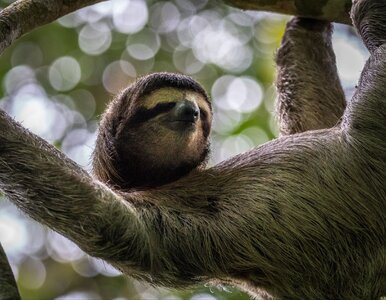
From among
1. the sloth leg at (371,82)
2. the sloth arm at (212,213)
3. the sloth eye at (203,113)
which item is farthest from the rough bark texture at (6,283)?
the sloth leg at (371,82)

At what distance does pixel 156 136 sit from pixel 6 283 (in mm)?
3352

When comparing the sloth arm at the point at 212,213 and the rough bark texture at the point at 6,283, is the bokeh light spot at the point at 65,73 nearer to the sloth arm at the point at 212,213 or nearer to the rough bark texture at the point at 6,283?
the sloth arm at the point at 212,213

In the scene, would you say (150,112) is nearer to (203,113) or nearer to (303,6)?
(203,113)

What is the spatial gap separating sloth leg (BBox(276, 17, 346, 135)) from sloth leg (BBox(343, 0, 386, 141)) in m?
1.89

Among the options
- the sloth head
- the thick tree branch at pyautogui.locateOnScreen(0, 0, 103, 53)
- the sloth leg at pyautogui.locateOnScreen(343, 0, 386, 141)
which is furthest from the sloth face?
the sloth leg at pyautogui.locateOnScreen(343, 0, 386, 141)

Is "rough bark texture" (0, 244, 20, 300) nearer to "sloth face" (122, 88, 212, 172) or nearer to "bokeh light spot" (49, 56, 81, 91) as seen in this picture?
"sloth face" (122, 88, 212, 172)

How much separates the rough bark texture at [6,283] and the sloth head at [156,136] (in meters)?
2.97

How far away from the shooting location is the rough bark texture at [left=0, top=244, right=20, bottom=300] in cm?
516

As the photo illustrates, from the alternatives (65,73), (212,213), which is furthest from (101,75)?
(212,213)

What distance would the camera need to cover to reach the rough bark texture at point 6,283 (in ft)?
16.9

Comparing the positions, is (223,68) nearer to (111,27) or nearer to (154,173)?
(111,27)

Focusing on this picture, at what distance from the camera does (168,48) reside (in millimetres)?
16828

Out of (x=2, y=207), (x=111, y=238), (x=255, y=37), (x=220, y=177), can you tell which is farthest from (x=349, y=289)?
(x=2, y=207)

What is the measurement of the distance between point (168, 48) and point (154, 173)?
28.5 feet
